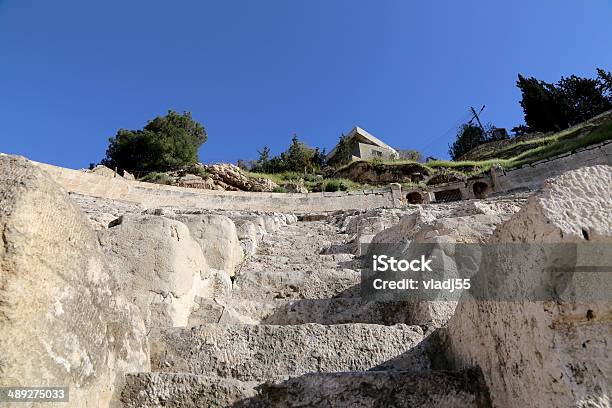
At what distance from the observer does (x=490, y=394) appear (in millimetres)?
1766

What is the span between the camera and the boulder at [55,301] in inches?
60.2

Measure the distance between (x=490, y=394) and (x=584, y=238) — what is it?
68cm

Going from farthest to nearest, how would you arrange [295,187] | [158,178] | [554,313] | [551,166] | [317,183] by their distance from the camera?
[317,183]
[295,187]
[158,178]
[551,166]
[554,313]

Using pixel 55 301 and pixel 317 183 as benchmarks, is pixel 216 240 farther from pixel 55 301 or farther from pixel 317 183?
pixel 317 183

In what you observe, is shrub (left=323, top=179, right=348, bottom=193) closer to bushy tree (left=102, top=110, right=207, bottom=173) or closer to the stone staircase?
bushy tree (left=102, top=110, right=207, bottom=173)

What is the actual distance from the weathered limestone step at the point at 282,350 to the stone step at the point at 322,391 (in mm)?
353

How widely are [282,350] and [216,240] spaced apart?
2040mm

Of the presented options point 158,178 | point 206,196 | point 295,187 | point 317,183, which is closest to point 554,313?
point 206,196

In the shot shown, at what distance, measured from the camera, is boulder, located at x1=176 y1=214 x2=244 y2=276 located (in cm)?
404

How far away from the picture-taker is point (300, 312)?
10.5 ft

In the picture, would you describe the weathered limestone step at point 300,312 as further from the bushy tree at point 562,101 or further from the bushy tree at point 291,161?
the bushy tree at point 562,101

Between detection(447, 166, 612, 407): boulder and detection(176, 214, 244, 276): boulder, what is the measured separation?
2.57 meters
